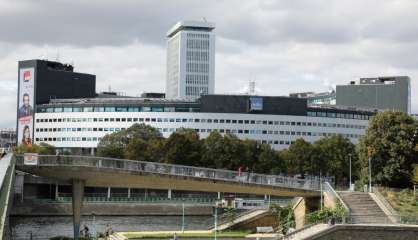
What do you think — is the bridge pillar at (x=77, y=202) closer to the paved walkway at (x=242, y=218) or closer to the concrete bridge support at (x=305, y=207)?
the paved walkway at (x=242, y=218)

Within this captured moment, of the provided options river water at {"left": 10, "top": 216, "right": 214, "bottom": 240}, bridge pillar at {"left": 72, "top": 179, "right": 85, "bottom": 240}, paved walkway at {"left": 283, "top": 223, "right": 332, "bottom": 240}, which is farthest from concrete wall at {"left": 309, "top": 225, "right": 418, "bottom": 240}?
river water at {"left": 10, "top": 216, "right": 214, "bottom": 240}

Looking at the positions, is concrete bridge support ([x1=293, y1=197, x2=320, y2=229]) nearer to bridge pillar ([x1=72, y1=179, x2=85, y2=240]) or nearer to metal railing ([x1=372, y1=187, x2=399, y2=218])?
metal railing ([x1=372, y1=187, x2=399, y2=218])

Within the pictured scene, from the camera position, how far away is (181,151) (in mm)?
150000

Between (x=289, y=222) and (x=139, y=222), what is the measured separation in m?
39.7

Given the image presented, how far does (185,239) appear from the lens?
266 feet

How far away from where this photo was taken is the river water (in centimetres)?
10019

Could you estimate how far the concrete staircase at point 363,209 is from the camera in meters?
74.1

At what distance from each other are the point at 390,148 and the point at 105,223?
148 feet

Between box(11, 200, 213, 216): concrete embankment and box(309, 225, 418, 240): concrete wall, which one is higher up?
box(309, 225, 418, 240): concrete wall

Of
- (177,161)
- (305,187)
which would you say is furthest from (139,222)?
(305,187)

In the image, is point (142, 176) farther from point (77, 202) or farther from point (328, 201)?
point (328, 201)

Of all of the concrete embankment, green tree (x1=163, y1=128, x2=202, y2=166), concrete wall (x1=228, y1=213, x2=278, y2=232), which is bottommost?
the concrete embankment

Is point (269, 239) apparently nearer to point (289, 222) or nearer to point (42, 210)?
point (289, 222)

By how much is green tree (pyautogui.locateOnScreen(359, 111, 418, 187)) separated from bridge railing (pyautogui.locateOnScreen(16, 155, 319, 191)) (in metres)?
10.2
